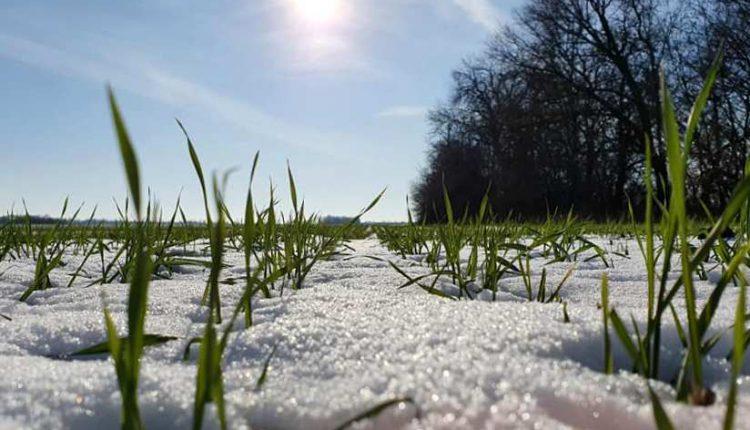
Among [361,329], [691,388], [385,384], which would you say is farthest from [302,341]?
[691,388]

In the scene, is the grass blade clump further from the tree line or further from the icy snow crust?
the tree line

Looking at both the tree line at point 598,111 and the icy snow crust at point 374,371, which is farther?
the tree line at point 598,111

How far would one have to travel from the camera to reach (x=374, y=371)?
58cm

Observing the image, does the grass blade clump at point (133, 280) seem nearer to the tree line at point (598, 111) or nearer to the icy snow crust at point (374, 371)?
the icy snow crust at point (374, 371)

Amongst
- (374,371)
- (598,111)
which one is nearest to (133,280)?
(374,371)

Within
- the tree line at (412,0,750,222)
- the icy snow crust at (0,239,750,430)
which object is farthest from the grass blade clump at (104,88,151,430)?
the tree line at (412,0,750,222)

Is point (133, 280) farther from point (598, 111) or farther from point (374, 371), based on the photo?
point (598, 111)

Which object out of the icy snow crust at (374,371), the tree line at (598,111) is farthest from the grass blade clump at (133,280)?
the tree line at (598,111)

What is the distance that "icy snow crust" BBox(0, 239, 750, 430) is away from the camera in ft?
1.60

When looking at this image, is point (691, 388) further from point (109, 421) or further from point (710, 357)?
point (109, 421)

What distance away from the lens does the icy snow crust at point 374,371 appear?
0.49 metres

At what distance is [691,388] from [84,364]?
61cm

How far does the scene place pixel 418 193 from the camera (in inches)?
853

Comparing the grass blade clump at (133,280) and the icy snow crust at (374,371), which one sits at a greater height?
the grass blade clump at (133,280)
